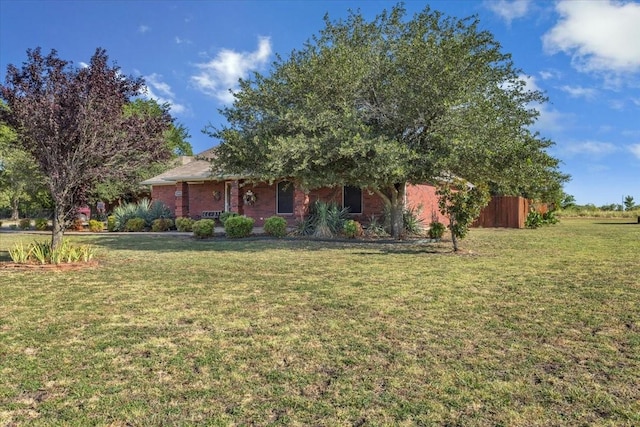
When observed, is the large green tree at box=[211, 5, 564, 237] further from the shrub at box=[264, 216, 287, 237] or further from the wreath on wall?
the wreath on wall

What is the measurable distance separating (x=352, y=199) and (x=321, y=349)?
15.2m

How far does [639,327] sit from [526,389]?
2.37 m

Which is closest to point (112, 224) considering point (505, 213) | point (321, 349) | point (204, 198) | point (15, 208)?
point (204, 198)

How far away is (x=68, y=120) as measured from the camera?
28.5ft

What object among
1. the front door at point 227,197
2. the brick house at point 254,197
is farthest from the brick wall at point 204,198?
the front door at point 227,197

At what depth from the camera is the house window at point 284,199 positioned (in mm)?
20125

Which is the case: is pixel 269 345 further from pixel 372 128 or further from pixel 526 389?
pixel 372 128

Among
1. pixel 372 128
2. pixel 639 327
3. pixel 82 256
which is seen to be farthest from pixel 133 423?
pixel 372 128

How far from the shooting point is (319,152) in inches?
469

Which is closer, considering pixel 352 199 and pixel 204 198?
pixel 352 199

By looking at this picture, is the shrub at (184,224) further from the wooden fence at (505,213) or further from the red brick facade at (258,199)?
the wooden fence at (505,213)

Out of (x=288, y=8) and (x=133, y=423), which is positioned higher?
(x=288, y=8)

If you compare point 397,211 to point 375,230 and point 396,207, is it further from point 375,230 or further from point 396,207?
point 375,230

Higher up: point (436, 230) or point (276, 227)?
point (276, 227)
